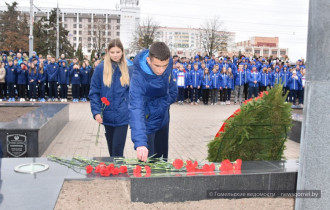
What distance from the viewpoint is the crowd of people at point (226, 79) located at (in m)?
16.5

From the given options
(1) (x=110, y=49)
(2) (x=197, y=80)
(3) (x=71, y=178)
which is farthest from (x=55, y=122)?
(2) (x=197, y=80)

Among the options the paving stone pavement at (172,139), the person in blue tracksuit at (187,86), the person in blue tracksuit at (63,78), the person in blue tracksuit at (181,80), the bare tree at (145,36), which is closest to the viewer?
the paving stone pavement at (172,139)

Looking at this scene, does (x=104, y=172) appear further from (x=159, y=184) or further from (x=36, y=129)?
(x=36, y=129)

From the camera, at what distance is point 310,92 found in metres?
2.27

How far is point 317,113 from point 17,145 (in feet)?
17.5

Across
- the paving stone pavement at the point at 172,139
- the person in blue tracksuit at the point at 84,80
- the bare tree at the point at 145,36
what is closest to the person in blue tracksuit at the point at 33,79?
the person in blue tracksuit at the point at 84,80

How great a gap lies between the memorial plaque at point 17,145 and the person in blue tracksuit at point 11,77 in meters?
10.3

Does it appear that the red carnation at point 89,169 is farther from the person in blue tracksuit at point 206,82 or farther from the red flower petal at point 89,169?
the person in blue tracksuit at point 206,82

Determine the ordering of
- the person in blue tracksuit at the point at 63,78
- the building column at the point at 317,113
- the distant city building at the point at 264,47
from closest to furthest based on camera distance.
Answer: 1. the building column at the point at 317,113
2. the person in blue tracksuit at the point at 63,78
3. the distant city building at the point at 264,47

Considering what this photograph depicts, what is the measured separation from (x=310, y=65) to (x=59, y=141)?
651 centimetres

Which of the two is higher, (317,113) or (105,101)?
(317,113)

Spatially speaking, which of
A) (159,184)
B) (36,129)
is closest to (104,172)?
(159,184)

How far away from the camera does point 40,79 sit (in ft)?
50.9

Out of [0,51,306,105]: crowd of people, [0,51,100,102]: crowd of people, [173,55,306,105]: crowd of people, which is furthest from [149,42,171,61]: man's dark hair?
[173,55,306,105]: crowd of people
